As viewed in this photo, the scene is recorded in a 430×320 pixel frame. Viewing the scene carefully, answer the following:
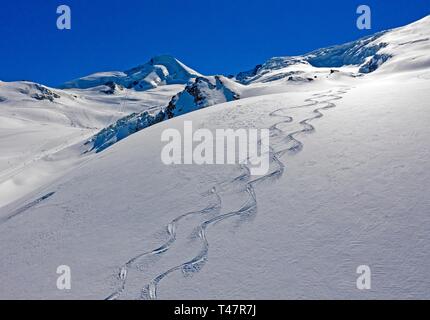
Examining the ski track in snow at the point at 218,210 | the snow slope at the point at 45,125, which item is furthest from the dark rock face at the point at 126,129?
the ski track in snow at the point at 218,210

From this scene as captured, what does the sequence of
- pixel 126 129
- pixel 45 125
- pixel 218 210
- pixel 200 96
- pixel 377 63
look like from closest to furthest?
pixel 218 210 → pixel 200 96 → pixel 126 129 → pixel 377 63 → pixel 45 125

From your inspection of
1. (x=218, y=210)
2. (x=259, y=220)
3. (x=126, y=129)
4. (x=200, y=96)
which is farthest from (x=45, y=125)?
(x=259, y=220)

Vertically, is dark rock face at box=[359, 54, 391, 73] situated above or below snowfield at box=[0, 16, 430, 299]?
above

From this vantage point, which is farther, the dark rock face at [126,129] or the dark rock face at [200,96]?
the dark rock face at [126,129]

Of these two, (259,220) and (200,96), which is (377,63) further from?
(259,220)

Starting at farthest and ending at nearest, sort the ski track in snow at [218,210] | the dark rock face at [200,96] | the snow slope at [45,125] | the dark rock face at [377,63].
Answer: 1. the dark rock face at [377,63]
2. the dark rock face at [200,96]
3. the snow slope at [45,125]
4. the ski track in snow at [218,210]

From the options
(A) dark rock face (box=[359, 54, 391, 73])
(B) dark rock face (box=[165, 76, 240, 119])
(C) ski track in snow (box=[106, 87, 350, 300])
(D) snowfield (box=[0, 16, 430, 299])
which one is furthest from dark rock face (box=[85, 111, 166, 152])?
(A) dark rock face (box=[359, 54, 391, 73])

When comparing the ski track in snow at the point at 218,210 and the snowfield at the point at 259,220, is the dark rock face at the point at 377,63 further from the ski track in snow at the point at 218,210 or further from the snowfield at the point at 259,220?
the ski track in snow at the point at 218,210

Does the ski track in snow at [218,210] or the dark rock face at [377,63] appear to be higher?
the dark rock face at [377,63]

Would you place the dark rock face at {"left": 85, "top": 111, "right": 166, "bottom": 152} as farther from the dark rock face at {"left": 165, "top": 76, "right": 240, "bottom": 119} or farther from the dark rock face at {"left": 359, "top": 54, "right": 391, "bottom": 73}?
the dark rock face at {"left": 359, "top": 54, "right": 391, "bottom": 73}
